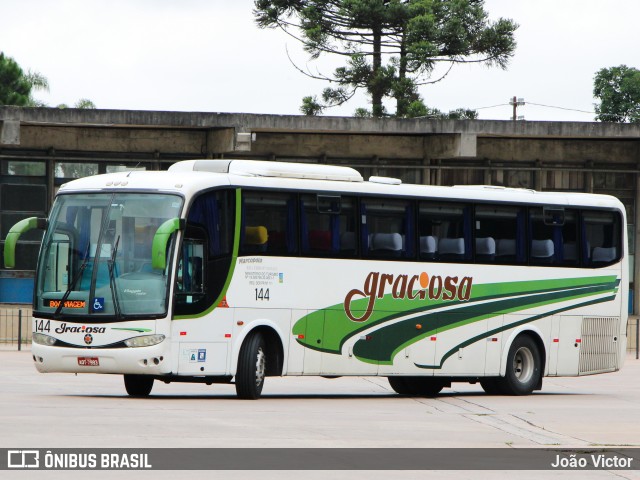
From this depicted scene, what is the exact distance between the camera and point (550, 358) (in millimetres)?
24891

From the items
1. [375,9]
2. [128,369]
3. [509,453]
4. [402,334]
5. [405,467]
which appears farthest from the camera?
[375,9]

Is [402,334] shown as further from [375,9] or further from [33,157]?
[375,9]

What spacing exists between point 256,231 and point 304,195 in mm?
1215

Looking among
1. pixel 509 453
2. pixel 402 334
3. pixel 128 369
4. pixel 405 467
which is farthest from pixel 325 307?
pixel 405 467

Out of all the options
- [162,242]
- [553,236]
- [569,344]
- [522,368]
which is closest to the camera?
[162,242]

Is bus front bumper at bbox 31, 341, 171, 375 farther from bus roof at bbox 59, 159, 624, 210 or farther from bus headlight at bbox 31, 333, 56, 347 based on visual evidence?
bus roof at bbox 59, 159, 624, 210

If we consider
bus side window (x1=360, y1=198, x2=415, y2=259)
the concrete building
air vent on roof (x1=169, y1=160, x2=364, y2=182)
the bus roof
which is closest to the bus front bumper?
the bus roof

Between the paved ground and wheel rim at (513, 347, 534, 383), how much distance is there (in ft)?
1.44

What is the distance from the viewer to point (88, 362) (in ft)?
64.1

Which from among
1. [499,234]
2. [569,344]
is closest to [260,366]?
[499,234]

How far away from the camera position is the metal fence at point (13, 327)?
3684 centimetres

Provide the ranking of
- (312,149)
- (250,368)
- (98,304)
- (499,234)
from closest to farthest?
(98,304), (250,368), (499,234), (312,149)

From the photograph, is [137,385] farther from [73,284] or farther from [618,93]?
[618,93]

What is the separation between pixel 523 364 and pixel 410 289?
299 centimetres
